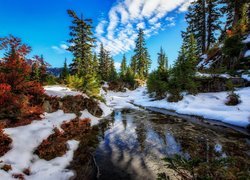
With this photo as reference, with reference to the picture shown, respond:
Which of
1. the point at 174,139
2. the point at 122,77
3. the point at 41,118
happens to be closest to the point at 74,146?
the point at 41,118

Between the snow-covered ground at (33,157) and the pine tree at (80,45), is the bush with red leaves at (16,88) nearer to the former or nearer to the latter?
the snow-covered ground at (33,157)

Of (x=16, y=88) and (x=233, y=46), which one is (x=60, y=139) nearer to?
(x=16, y=88)

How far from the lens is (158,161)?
23.2ft

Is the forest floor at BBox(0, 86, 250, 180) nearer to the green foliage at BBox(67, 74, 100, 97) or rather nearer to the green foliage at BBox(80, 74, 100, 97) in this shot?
the green foliage at BBox(67, 74, 100, 97)

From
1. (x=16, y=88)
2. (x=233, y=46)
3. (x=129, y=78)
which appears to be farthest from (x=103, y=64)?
(x=16, y=88)

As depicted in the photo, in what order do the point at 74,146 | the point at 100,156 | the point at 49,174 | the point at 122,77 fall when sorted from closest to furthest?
the point at 49,174 → the point at 100,156 → the point at 74,146 → the point at 122,77

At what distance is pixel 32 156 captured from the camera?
22.3ft

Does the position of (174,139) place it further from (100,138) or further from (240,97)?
(240,97)

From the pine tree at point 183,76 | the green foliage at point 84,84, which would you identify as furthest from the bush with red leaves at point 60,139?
the pine tree at point 183,76

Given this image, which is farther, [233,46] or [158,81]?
[158,81]

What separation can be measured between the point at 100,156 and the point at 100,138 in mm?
2640

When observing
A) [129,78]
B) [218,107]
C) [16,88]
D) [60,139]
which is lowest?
[60,139]

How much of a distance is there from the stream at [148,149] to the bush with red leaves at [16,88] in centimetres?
326

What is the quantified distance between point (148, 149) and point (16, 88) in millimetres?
7175
